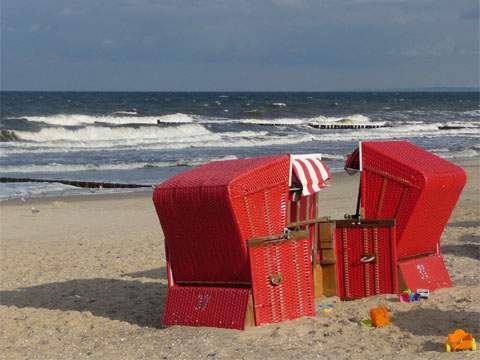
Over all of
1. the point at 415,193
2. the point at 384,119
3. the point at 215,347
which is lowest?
the point at 384,119

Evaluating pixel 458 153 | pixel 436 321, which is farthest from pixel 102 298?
pixel 458 153

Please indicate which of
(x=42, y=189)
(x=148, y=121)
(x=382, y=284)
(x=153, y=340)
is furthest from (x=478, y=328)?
(x=148, y=121)

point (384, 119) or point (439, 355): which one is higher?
point (439, 355)

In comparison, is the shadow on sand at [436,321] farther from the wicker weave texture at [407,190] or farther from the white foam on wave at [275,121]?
the white foam on wave at [275,121]

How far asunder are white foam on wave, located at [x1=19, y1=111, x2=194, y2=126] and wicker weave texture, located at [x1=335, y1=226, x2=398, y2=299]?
43.5 meters

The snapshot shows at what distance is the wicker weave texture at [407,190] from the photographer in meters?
8.06

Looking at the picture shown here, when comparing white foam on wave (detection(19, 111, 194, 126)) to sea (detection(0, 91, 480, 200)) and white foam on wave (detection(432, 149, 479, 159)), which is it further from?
white foam on wave (detection(432, 149, 479, 159))

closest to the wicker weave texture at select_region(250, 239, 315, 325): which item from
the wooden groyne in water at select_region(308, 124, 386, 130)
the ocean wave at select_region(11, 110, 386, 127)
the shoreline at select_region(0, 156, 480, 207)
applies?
the shoreline at select_region(0, 156, 480, 207)

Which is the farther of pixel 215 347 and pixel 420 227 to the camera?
pixel 420 227

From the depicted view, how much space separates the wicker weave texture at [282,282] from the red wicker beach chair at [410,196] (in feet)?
3.50

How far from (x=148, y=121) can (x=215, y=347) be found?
5242 centimetres

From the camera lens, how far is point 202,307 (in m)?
7.42

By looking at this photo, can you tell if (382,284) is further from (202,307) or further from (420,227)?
(202,307)

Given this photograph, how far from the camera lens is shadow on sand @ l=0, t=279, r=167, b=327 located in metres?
8.42
